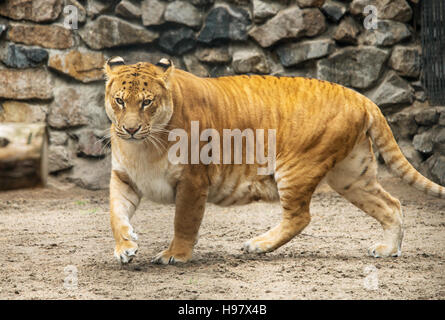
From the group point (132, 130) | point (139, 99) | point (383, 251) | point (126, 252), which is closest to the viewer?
point (126, 252)

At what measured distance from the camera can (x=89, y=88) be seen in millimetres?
7484

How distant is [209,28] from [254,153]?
11.2 ft

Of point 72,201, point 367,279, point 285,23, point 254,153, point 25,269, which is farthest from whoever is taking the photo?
point 285,23

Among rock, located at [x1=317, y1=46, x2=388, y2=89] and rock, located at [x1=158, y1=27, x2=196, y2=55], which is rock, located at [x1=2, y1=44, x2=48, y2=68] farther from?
rock, located at [x1=317, y1=46, x2=388, y2=89]

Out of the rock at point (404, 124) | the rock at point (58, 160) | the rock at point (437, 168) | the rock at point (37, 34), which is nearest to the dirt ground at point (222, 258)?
the rock at point (437, 168)

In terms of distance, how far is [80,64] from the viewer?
7.42 metres

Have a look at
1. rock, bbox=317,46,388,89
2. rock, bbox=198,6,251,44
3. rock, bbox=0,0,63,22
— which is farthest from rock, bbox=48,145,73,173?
rock, bbox=317,46,388,89

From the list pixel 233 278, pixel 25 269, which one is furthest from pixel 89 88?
pixel 233 278

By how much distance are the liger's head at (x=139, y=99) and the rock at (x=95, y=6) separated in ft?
11.4

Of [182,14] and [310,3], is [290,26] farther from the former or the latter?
[182,14]

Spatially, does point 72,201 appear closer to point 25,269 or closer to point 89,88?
point 89,88

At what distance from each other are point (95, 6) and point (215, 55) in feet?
4.92

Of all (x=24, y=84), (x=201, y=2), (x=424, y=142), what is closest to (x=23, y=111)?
(x=24, y=84)

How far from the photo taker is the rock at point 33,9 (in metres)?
7.33
